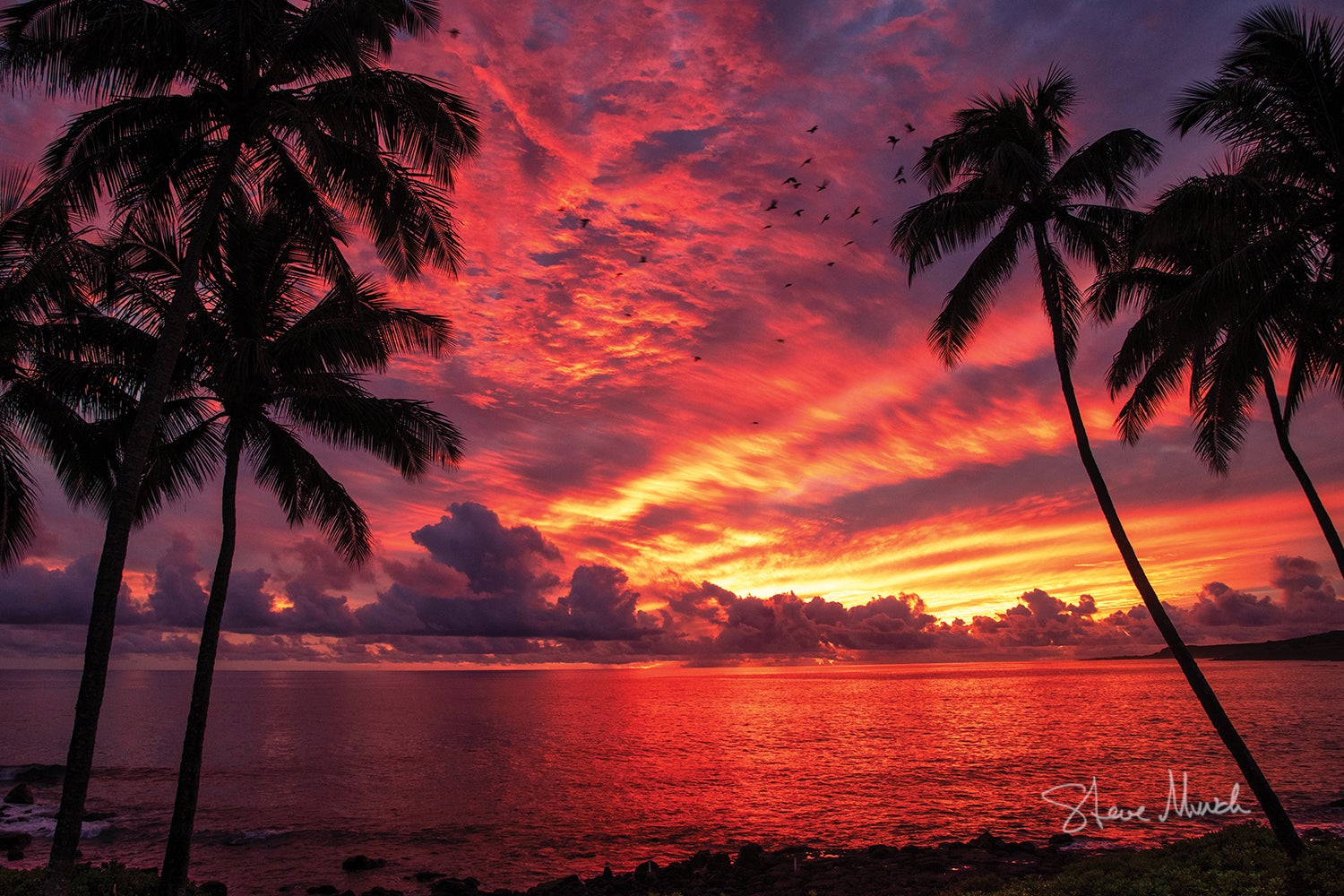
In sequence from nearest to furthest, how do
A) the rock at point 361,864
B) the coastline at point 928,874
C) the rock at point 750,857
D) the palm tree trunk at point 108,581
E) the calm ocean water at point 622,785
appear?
the palm tree trunk at point 108,581, the coastline at point 928,874, the rock at point 750,857, the rock at point 361,864, the calm ocean water at point 622,785

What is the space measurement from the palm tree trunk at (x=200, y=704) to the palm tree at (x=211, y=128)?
2805 mm

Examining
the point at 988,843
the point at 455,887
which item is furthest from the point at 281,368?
the point at 988,843

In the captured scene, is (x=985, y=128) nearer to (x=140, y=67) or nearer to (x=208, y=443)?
(x=140, y=67)

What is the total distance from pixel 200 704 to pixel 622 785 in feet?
91.5

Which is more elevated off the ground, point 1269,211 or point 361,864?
point 1269,211

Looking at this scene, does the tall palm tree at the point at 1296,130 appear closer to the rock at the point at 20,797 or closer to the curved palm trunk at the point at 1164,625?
the curved palm trunk at the point at 1164,625

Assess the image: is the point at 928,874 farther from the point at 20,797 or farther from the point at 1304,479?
the point at 20,797

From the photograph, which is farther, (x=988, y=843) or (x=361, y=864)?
(x=361, y=864)

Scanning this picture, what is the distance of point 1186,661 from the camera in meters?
12.7

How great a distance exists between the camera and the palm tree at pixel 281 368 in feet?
46.1

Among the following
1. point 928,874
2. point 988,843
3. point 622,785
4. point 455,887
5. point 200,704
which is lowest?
point 622,785

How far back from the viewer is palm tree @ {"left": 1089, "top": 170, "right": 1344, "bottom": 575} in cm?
1154
